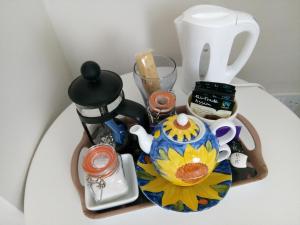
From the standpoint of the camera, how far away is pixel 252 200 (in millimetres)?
532

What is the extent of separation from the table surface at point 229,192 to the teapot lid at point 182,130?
0.56 ft

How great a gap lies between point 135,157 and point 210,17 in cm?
38

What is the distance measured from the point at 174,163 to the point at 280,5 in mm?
709

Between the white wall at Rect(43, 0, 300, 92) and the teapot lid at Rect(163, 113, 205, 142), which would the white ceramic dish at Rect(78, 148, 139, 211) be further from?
the white wall at Rect(43, 0, 300, 92)

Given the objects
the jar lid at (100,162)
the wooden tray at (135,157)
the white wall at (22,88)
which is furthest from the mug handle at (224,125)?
the white wall at (22,88)

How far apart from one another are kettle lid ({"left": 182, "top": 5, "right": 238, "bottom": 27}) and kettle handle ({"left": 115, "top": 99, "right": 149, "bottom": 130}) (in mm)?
241

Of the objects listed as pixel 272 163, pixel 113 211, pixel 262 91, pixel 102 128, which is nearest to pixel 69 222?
pixel 113 211

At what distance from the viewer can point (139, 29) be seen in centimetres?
89

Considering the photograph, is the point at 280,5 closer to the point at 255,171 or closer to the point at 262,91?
the point at 262,91

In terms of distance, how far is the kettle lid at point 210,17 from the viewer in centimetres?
59

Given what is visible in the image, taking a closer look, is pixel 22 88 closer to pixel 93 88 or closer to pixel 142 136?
pixel 93 88

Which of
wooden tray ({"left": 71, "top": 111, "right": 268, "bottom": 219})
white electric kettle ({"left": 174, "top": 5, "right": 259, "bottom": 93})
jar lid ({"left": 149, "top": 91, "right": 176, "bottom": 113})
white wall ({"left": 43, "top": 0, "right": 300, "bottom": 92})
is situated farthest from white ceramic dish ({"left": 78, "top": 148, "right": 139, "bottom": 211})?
white wall ({"left": 43, "top": 0, "right": 300, "bottom": 92})

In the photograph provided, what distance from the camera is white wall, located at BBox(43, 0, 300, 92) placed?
0.83 meters

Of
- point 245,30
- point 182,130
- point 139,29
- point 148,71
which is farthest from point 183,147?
point 139,29
